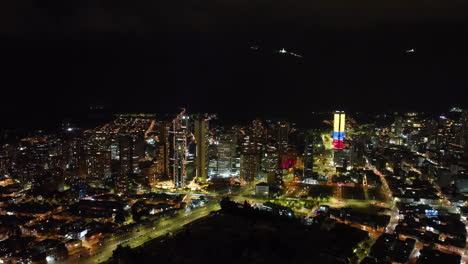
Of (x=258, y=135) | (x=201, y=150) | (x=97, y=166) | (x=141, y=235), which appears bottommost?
(x=141, y=235)

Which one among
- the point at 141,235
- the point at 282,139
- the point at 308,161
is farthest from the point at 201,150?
the point at 141,235

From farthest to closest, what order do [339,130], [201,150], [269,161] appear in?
1. [339,130]
2. [269,161]
3. [201,150]

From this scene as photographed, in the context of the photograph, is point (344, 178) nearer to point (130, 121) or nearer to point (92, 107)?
point (130, 121)

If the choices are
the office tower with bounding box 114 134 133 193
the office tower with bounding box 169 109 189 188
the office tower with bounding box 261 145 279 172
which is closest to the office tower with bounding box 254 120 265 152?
the office tower with bounding box 261 145 279 172

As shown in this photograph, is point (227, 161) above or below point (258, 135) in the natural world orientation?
below

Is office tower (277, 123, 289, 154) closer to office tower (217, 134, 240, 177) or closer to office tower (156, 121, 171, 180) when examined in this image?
office tower (217, 134, 240, 177)

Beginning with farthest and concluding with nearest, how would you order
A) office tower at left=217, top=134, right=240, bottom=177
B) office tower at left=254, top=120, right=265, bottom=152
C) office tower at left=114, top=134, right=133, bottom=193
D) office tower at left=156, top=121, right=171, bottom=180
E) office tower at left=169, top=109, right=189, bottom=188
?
office tower at left=254, top=120, right=265, bottom=152
office tower at left=217, top=134, right=240, bottom=177
office tower at left=156, top=121, right=171, bottom=180
office tower at left=169, top=109, right=189, bottom=188
office tower at left=114, top=134, right=133, bottom=193

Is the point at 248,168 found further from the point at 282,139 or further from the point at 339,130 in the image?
the point at 339,130

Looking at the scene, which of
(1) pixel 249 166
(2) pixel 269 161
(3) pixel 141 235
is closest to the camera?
(3) pixel 141 235

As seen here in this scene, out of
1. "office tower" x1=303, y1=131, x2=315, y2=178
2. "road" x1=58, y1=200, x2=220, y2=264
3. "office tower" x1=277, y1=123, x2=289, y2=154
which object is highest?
"office tower" x1=277, y1=123, x2=289, y2=154
